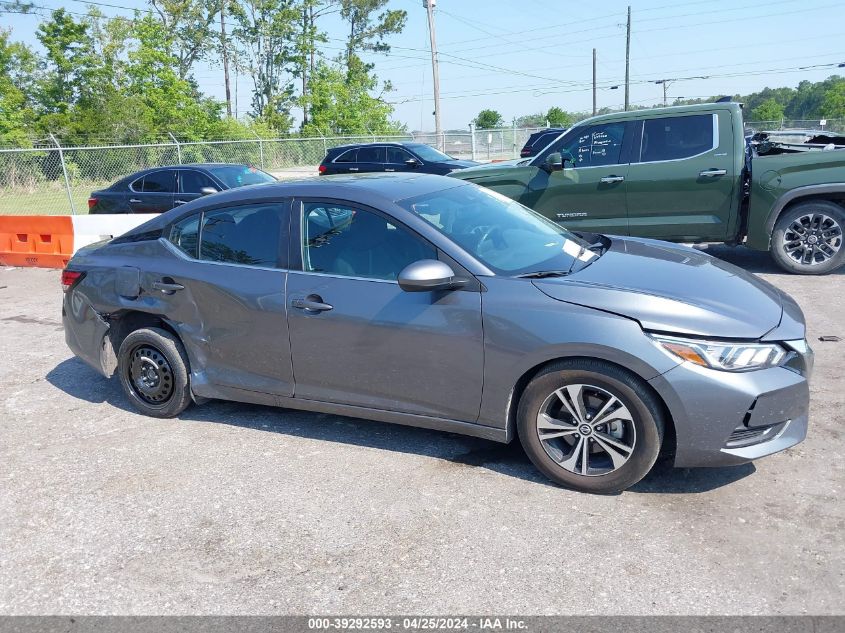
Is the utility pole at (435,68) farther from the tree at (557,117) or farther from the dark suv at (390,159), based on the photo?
the tree at (557,117)

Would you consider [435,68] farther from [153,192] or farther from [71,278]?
[71,278]

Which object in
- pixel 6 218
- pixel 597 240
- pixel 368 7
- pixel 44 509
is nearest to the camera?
pixel 44 509

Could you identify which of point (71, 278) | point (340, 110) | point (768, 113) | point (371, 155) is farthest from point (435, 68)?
point (768, 113)

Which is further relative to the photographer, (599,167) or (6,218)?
(6,218)

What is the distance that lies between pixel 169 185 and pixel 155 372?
26.2ft

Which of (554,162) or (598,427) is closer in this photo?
(598,427)

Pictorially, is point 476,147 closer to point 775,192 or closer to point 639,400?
point 775,192

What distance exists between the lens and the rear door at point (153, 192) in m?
12.0

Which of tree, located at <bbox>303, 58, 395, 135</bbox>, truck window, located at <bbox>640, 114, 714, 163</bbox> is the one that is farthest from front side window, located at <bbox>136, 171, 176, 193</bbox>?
tree, located at <bbox>303, 58, 395, 135</bbox>

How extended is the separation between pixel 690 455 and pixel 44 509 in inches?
132

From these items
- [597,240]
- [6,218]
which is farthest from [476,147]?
[597,240]

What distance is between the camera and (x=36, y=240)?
36.8 ft

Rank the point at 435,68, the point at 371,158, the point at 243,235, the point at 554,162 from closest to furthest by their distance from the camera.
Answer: the point at 243,235
the point at 554,162
the point at 371,158
the point at 435,68

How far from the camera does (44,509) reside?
3.82 metres
